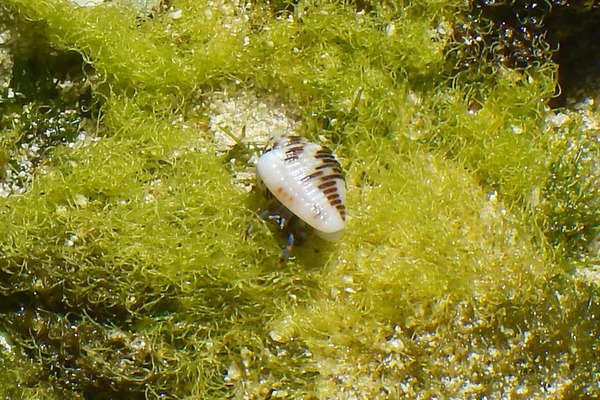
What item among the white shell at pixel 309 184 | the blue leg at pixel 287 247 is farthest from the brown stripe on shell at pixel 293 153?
the blue leg at pixel 287 247

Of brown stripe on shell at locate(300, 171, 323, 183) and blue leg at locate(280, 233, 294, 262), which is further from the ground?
brown stripe on shell at locate(300, 171, 323, 183)

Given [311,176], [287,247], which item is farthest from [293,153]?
[287,247]

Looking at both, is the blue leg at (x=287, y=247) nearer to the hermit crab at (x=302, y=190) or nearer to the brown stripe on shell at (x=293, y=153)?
A: the hermit crab at (x=302, y=190)

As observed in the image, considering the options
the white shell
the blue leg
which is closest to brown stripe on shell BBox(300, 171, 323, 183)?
the white shell

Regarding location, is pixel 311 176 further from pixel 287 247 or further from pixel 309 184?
pixel 287 247

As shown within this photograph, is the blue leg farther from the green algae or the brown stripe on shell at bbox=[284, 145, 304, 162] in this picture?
the brown stripe on shell at bbox=[284, 145, 304, 162]

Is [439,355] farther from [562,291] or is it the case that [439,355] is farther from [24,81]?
[24,81]

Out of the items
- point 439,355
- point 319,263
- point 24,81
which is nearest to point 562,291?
point 439,355
